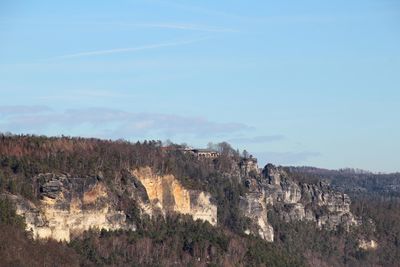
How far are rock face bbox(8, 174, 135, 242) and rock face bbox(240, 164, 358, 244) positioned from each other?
39.0 meters

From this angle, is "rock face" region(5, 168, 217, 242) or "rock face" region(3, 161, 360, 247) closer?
"rock face" region(5, 168, 217, 242)

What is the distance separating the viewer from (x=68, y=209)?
11275 cm

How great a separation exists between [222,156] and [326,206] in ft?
73.0

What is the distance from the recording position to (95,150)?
133 metres

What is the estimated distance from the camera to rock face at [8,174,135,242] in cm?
10775

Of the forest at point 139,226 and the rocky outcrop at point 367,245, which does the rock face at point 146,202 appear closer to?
the rocky outcrop at point 367,245

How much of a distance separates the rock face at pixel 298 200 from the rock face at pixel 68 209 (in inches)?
1535

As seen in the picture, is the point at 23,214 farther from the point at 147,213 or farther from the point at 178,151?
the point at 178,151

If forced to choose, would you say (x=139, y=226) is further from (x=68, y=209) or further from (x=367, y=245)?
(x=367, y=245)

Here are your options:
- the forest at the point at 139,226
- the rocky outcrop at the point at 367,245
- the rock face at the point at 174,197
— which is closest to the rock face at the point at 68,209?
the forest at the point at 139,226

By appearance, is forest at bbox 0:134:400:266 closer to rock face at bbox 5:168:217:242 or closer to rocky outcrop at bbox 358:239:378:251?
rock face at bbox 5:168:217:242

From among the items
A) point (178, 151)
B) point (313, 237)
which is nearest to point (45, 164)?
point (178, 151)

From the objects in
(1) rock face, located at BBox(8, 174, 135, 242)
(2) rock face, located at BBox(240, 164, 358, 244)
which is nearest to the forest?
(1) rock face, located at BBox(8, 174, 135, 242)

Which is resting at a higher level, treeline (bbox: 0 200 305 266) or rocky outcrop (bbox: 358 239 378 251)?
rocky outcrop (bbox: 358 239 378 251)
